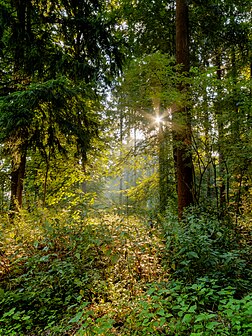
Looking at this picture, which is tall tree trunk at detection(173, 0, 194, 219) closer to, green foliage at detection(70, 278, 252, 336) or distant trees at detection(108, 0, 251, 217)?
distant trees at detection(108, 0, 251, 217)

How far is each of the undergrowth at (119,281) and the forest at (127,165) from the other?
2cm

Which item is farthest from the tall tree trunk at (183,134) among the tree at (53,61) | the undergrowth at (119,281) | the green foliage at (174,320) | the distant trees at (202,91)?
the green foliage at (174,320)

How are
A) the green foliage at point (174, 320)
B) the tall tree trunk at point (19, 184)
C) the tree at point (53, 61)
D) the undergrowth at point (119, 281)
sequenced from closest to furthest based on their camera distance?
1. the green foliage at point (174, 320)
2. the undergrowth at point (119, 281)
3. the tree at point (53, 61)
4. the tall tree trunk at point (19, 184)

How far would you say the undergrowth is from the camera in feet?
8.30

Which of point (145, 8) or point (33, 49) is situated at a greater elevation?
point (145, 8)

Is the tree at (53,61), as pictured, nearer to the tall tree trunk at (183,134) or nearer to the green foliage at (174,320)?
the tall tree trunk at (183,134)

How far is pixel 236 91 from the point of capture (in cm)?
540

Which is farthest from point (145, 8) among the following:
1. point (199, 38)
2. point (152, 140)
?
point (152, 140)

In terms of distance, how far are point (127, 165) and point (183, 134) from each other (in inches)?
91.1

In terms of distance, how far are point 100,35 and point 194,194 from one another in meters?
4.88

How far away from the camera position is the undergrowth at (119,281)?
2531 mm

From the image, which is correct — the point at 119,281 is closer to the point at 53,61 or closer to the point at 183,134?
the point at 183,134

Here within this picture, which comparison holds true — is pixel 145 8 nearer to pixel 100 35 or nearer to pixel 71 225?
pixel 100 35

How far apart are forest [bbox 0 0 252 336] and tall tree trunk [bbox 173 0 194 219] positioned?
35 millimetres
